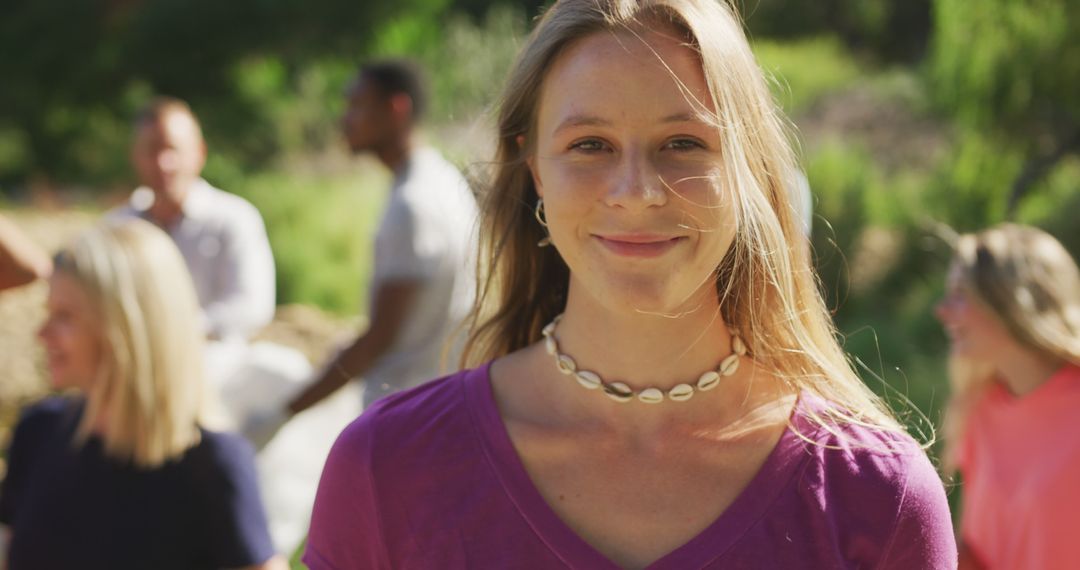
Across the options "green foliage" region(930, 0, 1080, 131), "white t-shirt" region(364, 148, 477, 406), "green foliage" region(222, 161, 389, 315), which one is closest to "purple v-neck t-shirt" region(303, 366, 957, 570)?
"white t-shirt" region(364, 148, 477, 406)

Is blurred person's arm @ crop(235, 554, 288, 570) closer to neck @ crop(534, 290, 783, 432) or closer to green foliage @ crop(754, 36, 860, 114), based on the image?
neck @ crop(534, 290, 783, 432)

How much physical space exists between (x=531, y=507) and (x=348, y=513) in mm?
242

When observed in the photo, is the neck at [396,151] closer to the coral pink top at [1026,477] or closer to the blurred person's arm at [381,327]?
the blurred person's arm at [381,327]

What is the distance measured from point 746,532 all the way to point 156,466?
1.57 metres

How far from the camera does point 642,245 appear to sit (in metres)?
1.66

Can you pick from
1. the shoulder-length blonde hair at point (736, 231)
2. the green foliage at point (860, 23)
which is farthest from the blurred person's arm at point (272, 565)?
the green foliage at point (860, 23)

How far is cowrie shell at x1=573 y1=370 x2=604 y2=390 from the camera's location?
5.84 feet

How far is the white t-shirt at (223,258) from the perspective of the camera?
526cm

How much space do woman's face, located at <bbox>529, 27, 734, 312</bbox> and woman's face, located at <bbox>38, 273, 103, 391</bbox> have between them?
1.63 m

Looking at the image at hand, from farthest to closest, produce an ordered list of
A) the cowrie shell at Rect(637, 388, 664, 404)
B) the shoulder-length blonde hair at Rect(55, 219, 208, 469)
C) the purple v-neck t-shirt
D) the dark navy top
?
the shoulder-length blonde hair at Rect(55, 219, 208, 469) → the dark navy top → the cowrie shell at Rect(637, 388, 664, 404) → the purple v-neck t-shirt

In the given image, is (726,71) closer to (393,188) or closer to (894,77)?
(393,188)

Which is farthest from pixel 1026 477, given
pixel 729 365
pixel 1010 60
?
pixel 1010 60

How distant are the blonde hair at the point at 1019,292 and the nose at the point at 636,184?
2.14 metres

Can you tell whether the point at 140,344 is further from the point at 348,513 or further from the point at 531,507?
the point at 531,507
